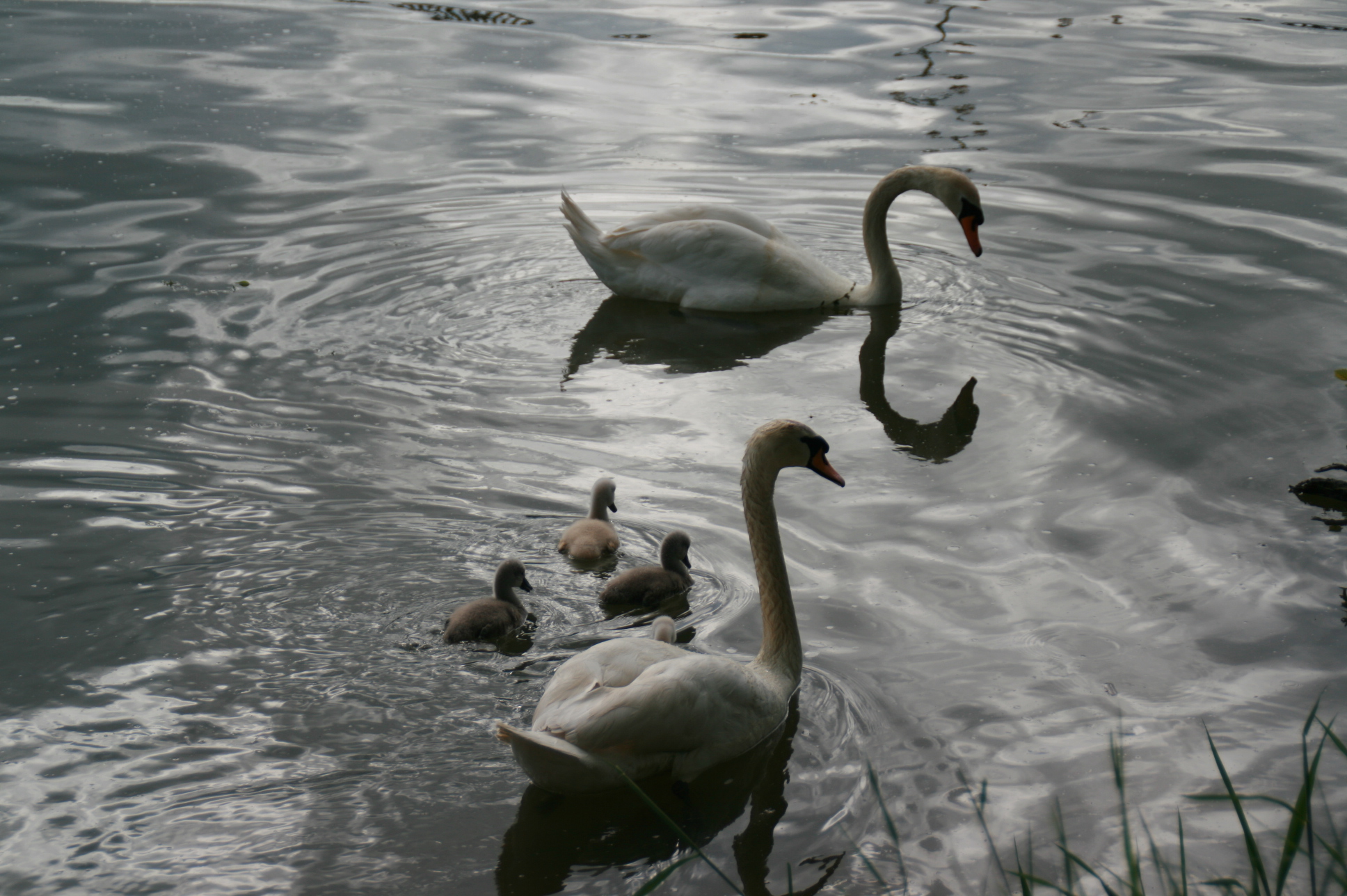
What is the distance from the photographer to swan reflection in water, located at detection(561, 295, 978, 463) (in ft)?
24.0

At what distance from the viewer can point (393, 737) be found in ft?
14.0

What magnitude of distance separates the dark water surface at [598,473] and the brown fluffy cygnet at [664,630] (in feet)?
1.21

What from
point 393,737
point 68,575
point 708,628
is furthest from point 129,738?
point 708,628

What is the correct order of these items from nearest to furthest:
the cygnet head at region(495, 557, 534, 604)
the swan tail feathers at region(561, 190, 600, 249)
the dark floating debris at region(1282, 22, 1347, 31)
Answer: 1. the cygnet head at region(495, 557, 534, 604)
2. the swan tail feathers at region(561, 190, 600, 249)
3. the dark floating debris at region(1282, 22, 1347, 31)

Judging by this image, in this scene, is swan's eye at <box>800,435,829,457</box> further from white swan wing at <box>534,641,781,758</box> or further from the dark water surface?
white swan wing at <box>534,641,781,758</box>

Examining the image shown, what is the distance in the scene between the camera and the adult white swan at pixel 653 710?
3867 mm

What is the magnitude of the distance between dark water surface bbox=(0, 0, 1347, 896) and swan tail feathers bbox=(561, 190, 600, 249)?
47 cm

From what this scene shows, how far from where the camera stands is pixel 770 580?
4.69 meters

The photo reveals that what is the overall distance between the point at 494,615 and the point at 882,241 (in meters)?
5.66

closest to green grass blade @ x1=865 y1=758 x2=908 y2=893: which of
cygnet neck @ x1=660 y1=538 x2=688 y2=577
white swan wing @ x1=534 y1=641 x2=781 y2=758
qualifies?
white swan wing @ x1=534 y1=641 x2=781 y2=758

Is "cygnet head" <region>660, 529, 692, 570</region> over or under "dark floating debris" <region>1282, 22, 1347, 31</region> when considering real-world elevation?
under

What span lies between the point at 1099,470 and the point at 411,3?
61.7 feet

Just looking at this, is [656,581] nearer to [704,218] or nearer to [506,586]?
[506,586]

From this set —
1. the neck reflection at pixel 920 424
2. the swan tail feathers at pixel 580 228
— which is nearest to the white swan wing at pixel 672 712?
the neck reflection at pixel 920 424
